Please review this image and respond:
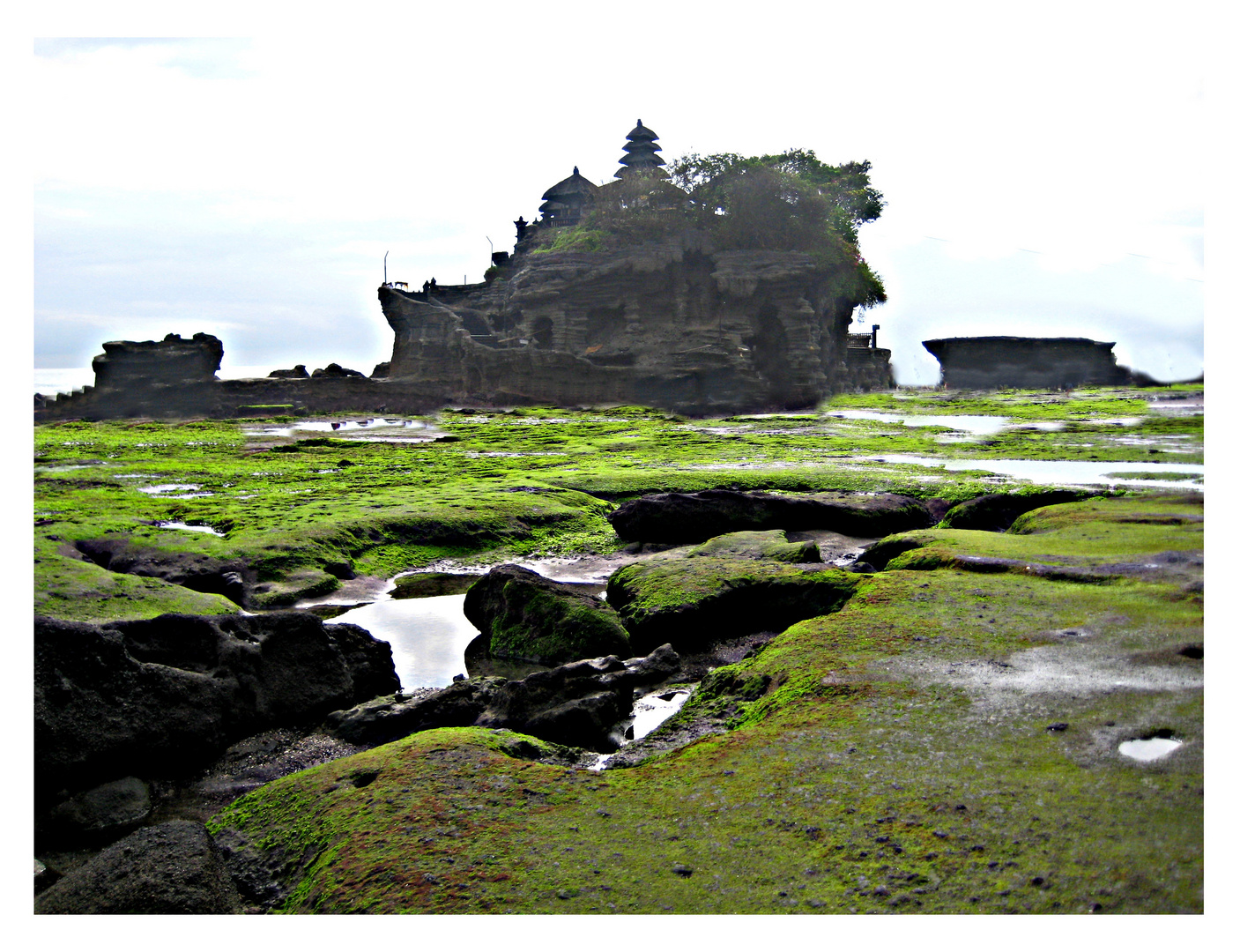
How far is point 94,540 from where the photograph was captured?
695 cm

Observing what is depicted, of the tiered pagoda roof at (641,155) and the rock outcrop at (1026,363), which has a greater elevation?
the tiered pagoda roof at (641,155)

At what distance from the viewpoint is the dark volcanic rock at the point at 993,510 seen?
7707 millimetres

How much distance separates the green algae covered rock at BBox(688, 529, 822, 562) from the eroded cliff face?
81.2ft

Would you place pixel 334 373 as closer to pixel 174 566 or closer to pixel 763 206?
pixel 763 206

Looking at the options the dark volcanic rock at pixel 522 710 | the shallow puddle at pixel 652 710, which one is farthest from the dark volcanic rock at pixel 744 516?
the dark volcanic rock at pixel 522 710

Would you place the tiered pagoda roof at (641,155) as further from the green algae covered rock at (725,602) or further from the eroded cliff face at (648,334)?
the green algae covered rock at (725,602)

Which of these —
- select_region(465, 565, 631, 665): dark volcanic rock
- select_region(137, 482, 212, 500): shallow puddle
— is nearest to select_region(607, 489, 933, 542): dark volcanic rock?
select_region(465, 565, 631, 665): dark volcanic rock

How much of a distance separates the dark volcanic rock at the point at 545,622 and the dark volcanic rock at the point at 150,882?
291 centimetres

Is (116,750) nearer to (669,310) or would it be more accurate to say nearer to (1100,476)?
(1100,476)

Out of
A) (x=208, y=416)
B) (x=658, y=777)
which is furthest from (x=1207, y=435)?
(x=208, y=416)

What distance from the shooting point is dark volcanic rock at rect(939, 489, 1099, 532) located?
771 cm

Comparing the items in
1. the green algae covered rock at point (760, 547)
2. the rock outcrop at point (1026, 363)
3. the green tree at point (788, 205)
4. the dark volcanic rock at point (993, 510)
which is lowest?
the green algae covered rock at point (760, 547)

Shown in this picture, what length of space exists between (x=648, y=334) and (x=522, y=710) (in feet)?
114

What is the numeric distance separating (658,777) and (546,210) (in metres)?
47.9
